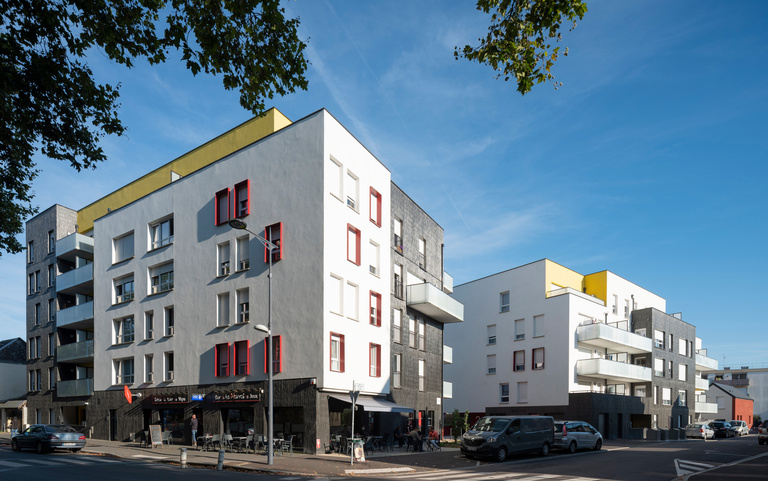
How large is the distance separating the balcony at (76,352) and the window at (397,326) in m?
20.9

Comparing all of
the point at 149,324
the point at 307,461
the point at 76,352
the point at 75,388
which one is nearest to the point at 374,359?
the point at 307,461

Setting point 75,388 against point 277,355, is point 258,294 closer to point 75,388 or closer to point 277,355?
point 277,355

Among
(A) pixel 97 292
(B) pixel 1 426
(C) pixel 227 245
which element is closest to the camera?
(C) pixel 227 245

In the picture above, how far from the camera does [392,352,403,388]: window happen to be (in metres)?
33.5

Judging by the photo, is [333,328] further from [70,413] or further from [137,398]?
[70,413]

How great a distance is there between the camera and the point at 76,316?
40.9 metres

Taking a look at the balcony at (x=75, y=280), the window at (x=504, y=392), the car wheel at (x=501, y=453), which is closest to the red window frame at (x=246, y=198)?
the balcony at (x=75, y=280)

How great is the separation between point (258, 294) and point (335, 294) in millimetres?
3995

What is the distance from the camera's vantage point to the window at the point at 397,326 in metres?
34.0

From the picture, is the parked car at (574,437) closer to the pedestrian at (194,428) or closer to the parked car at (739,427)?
the pedestrian at (194,428)

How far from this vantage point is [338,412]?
27.8m

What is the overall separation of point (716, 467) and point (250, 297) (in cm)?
2127

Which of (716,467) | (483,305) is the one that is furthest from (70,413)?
(716,467)

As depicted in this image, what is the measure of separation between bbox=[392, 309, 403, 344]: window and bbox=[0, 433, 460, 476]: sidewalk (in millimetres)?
7035
